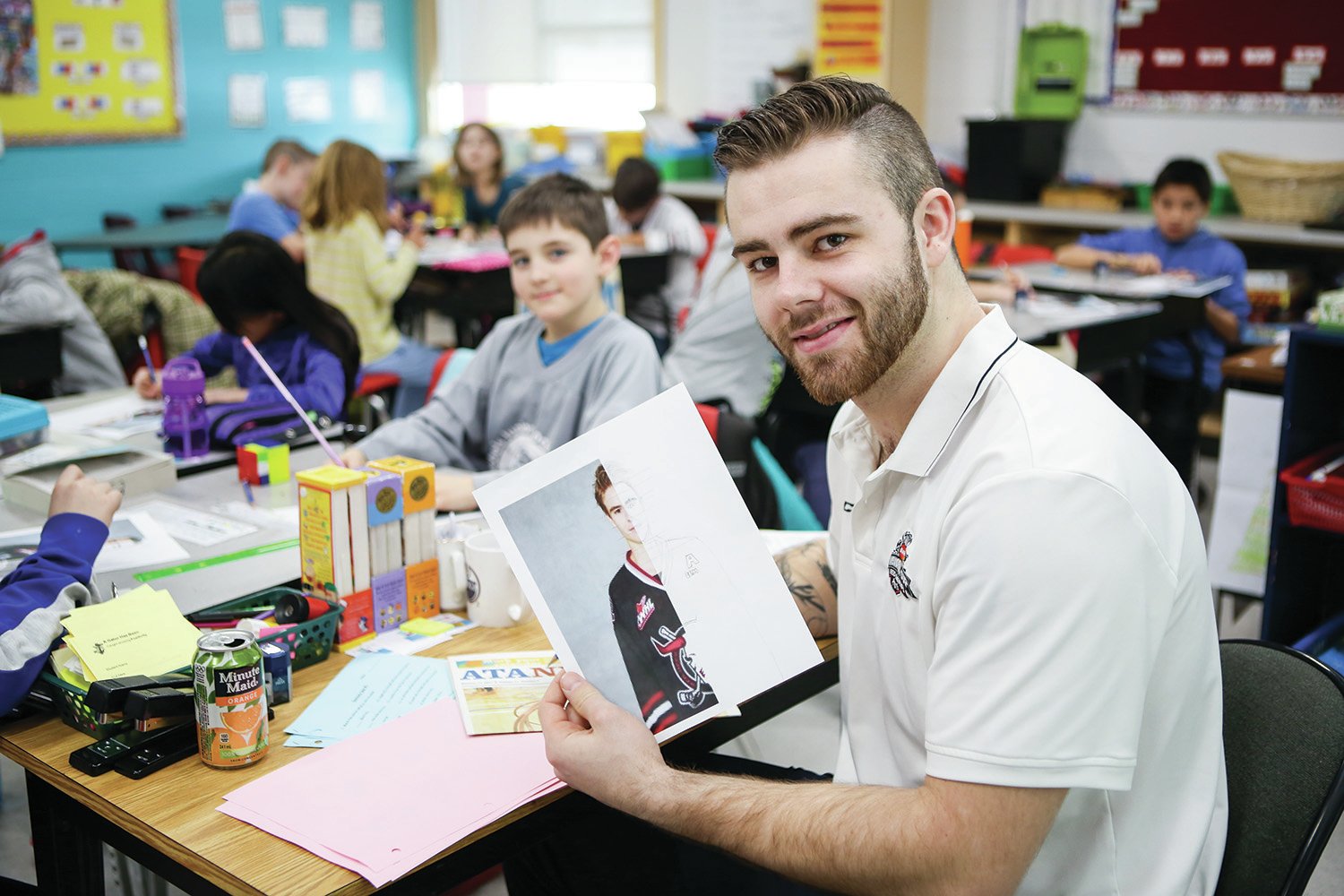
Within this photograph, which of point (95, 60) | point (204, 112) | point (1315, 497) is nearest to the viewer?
point (1315, 497)

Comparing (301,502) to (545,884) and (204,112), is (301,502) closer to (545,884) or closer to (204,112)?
(545,884)

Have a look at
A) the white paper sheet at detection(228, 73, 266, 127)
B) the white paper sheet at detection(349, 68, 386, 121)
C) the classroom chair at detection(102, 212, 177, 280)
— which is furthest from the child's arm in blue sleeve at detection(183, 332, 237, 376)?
the white paper sheet at detection(349, 68, 386, 121)

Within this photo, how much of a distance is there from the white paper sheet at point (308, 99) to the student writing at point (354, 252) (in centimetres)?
367

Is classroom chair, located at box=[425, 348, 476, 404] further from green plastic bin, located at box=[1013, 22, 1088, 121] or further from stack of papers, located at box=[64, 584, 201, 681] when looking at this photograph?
green plastic bin, located at box=[1013, 22, 1088, 121]

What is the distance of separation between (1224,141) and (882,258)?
17.4ft

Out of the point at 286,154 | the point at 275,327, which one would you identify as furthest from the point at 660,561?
the point at 286,154

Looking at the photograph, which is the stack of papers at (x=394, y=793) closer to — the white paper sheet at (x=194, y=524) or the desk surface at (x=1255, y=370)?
the white paper sheet at (x=194, y=524)

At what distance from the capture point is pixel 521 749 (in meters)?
1.28

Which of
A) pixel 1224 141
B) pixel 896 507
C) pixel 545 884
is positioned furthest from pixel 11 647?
pixel 1224 141

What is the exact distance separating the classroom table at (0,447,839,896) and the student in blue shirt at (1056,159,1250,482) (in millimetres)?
3306

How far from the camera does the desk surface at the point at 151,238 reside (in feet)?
18.6

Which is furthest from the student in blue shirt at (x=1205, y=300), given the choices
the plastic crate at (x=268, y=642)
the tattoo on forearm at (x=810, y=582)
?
the plastic crate at (x=268, y=642)

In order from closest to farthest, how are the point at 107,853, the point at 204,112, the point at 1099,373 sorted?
1. the point at 107,853
2. the point at 1099,373
3. the point at 204,112

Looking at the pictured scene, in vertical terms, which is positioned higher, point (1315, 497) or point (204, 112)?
point (204, 112)
